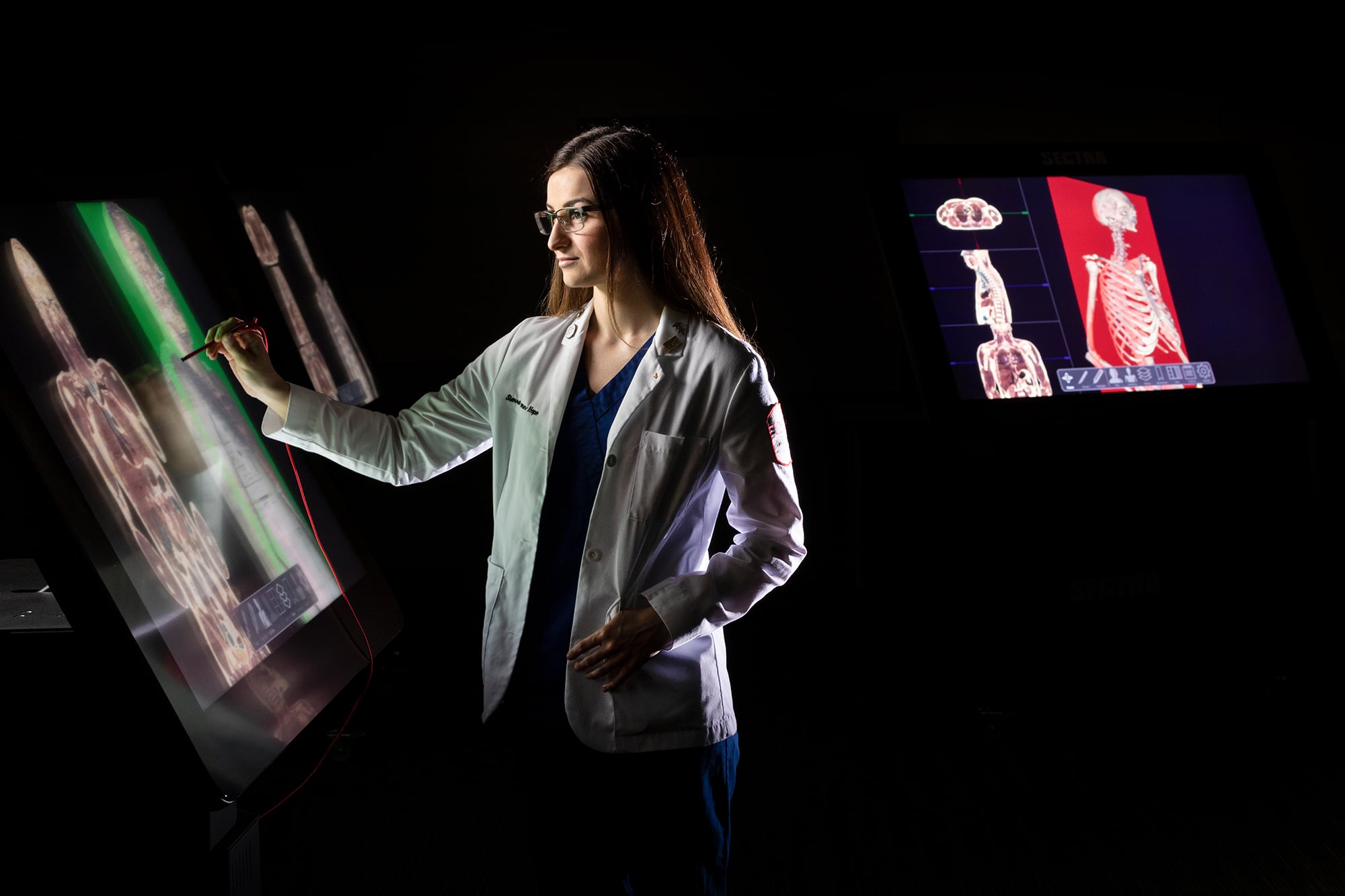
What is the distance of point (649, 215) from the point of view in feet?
4.52

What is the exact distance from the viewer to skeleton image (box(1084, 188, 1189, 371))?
235 cm

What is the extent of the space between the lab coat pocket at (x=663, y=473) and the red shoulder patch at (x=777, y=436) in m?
0.10

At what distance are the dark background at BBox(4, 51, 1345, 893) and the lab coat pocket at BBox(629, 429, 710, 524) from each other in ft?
1.64

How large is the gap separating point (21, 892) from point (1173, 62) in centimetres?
397

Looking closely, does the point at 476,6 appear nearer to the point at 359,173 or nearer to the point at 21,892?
the point at 359,173

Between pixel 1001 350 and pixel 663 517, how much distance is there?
1.29 m

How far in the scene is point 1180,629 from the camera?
2490 mm

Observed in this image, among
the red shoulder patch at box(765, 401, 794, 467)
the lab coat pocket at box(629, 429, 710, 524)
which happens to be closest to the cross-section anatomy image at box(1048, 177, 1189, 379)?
the red shoulder patch at box(765, 401, 794, 467)

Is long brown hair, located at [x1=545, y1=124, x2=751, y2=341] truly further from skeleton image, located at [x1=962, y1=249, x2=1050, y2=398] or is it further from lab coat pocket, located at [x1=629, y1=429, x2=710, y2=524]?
skeleton image, located at [x1=962, y1=249, x2=1050, y2=398]

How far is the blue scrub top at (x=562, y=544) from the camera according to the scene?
138cm

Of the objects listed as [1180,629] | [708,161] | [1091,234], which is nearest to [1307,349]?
[1091,234]

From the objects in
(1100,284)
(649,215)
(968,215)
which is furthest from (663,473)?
(1100,284)

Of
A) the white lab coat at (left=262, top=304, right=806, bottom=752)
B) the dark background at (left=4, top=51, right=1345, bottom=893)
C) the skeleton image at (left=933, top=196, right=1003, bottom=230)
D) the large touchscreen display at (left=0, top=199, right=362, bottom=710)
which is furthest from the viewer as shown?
the skeleton image at (left=933, top=196, right=1003, bottom=230)

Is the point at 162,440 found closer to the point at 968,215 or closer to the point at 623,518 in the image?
the point at 623,518
